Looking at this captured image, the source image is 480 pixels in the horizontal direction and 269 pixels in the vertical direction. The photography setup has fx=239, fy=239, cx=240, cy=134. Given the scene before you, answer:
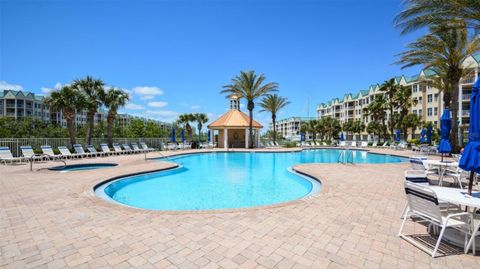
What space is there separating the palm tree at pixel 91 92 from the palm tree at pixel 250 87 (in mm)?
13463

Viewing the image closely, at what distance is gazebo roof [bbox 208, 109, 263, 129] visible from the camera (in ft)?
98.8

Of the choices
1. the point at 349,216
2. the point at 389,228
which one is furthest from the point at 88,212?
the point at 389,228

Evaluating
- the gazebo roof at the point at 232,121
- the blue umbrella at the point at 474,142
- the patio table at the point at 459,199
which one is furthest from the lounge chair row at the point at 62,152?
the blue umbrella at the point at 474,142

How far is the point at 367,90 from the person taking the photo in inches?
2522

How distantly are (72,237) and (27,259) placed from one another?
694 millimetres

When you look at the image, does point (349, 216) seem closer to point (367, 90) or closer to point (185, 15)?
point (185, 15)

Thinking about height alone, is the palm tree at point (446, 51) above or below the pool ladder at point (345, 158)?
above

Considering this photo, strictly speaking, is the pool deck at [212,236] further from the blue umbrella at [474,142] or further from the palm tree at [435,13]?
the palm tree at [435,13]

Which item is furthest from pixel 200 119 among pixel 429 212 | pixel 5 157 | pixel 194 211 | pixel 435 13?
pixel 429 212

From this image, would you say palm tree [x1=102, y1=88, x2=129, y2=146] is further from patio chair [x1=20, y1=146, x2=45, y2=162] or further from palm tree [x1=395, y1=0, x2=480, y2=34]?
palm tree [x1=395, y1=0, x2=480, y2=34]

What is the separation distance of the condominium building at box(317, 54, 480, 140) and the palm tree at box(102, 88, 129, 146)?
27964 mm

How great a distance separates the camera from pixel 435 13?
10789mm

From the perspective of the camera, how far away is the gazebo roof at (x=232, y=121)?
30.1 metres

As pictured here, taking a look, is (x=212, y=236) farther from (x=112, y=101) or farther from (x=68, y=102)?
(x=112, y=101)
